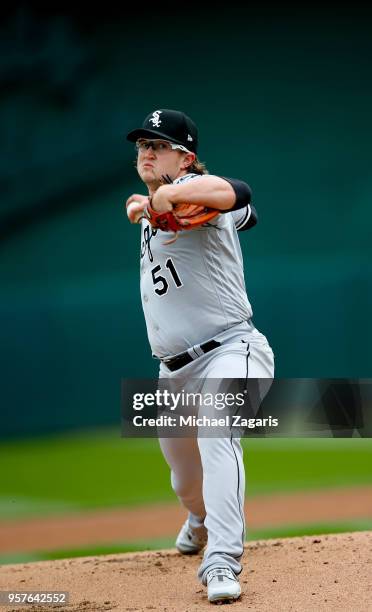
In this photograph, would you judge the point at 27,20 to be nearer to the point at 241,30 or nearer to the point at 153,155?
the point at 241,30

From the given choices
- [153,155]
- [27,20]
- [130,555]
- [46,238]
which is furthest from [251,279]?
[153,155]

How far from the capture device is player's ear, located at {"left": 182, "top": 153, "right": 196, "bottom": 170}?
3195 mm

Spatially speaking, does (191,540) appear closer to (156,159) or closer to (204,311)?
(204,311)

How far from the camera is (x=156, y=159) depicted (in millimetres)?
3154

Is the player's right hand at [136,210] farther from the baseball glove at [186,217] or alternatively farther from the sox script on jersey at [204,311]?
the baseball glove at [186,217]

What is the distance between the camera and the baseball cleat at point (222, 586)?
8.91 ft

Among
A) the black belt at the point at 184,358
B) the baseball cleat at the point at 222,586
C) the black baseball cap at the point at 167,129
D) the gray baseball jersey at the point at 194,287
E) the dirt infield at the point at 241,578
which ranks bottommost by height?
the dirt infield at the point at 241,578

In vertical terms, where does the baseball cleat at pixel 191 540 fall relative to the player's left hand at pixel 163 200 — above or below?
below

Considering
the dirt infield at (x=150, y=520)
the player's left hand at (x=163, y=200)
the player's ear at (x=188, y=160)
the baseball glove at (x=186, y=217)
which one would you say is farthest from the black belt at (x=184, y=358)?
the dirt infield at (x=150, y=520)

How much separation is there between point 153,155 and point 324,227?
631cm

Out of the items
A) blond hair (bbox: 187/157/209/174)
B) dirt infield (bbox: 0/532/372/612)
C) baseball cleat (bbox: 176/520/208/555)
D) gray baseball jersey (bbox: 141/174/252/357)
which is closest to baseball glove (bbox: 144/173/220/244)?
gray baseball jersey (bbox: 141/174/252/357)

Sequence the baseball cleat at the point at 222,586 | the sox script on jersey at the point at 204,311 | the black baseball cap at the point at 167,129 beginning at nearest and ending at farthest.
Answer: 1. the baseball cleat at the point at 222,586
2. the sox script on jersey at the point at 204,311
3. the black baseball cap at the point at 167,129

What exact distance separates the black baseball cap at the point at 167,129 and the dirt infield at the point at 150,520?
112 inches

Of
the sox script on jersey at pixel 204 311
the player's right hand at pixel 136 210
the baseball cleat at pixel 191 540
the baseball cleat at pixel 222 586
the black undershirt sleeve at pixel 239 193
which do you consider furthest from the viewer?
the baseball cleat at pixel 191 540
